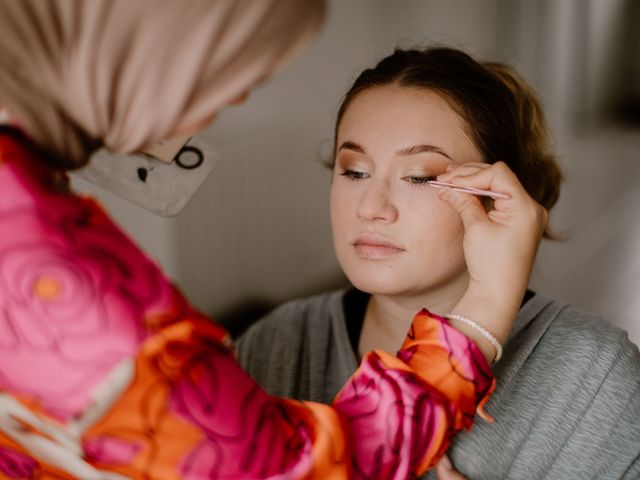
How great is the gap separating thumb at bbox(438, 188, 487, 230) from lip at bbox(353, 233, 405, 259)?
118mm

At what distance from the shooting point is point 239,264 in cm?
166

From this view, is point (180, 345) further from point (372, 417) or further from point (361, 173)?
point (361, 173)

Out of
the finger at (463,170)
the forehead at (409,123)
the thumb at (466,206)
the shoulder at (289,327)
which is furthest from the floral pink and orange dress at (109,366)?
the shoulder at (289,327)

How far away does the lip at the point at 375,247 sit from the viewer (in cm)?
95

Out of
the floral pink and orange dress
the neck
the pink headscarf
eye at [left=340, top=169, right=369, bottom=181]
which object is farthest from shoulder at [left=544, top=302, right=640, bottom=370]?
the pink headscarf

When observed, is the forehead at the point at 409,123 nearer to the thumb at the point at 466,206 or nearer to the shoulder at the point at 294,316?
the thumb at the point at 466,206

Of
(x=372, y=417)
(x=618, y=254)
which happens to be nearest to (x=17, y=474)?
(x=372, y=417)

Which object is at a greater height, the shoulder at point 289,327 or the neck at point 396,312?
the neck at point 396,312

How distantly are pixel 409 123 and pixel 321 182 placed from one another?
2.60 ft

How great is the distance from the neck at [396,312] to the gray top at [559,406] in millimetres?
109

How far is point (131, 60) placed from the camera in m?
0.45

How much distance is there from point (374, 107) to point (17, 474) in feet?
2.12

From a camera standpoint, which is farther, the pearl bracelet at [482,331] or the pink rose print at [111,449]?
the pearl bracelet at [482,331]

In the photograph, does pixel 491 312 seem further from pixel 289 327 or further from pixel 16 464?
pixel 289 327
